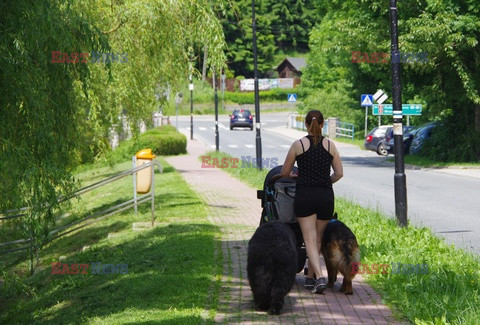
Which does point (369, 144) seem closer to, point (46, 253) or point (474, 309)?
point (46, 253)

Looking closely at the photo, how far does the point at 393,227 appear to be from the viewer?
44.9 ft

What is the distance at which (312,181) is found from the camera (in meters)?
8.81

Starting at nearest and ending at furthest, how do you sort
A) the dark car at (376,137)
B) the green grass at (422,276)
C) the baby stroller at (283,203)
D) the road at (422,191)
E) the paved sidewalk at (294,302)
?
1. the paved sidewalk at (294,302)
2. the green grass at (422,276)
3. the baby stroller at (283,203)
4. the road at (422,191)
5. the dark car at (376,137)

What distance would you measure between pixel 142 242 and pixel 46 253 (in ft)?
14.0

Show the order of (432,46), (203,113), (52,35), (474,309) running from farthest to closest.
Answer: (203,113) < (432,46) < (52,35) < (474,309)

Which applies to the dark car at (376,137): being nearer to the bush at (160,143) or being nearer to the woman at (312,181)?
the bush at (160,143)

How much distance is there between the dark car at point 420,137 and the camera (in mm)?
39069

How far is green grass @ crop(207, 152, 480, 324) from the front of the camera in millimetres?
7953

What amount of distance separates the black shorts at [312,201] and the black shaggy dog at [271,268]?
565 millimetres

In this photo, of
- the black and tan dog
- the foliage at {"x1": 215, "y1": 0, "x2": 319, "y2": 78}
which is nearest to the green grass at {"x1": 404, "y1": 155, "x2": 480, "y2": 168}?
the black and tan dog

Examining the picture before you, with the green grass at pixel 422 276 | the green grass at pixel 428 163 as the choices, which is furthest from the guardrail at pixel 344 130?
the green grass at pixel 422 276

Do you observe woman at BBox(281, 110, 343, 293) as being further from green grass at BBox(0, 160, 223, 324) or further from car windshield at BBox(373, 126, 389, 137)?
car windshield at BBox(373, 126, 389, 137)

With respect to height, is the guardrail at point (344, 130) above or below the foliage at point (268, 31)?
below

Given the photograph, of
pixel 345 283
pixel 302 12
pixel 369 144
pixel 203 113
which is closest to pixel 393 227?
pixel 345 283
